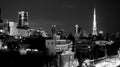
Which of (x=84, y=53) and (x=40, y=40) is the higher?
(x=40, y=40)

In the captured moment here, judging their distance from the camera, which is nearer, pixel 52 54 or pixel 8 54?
pixel 52 54

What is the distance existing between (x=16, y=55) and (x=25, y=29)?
702 inches

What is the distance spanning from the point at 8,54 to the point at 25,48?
184cm

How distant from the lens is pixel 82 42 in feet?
94.7

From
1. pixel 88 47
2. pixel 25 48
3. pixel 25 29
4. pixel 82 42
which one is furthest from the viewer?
pixel 25 29

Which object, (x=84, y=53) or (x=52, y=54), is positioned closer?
(x=52, y=54)

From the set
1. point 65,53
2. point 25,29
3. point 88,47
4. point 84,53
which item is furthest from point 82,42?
point 65,53

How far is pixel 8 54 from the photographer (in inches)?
687

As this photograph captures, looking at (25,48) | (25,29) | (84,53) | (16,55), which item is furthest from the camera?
(25,29)

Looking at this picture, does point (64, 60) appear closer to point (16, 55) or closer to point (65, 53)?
point (65, 53)

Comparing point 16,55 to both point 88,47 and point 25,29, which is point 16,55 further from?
point 25,29

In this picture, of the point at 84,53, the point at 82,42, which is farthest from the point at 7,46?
the point at 82,42

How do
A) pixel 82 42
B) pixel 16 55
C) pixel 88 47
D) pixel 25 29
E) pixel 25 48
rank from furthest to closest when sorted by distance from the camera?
pixel 25 29, pixel 82 42, pixel 88 47, pixel 25 48, pixel 16 55

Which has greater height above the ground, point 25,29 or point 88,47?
point 25,29
